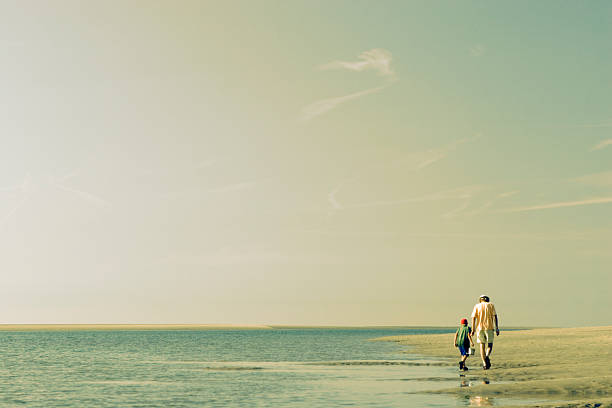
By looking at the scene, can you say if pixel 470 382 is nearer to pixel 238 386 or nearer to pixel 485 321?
pixel 485 321

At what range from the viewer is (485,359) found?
30.5 metres

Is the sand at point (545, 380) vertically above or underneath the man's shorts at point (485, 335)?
underneath

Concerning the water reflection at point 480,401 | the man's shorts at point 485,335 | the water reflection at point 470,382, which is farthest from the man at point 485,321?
the water reflection at point 480,401

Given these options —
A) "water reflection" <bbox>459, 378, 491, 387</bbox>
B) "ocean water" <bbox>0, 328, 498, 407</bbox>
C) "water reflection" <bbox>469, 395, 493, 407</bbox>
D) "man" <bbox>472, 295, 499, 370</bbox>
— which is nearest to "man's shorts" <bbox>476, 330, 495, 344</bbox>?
"man" <bbox>472, 295, 499, 370</bbox>

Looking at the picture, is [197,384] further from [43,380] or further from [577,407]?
[577,407]

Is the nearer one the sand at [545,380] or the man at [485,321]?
the sand at [545,380]

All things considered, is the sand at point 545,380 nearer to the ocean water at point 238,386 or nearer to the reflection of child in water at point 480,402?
the reflection of child in water at point 480,402

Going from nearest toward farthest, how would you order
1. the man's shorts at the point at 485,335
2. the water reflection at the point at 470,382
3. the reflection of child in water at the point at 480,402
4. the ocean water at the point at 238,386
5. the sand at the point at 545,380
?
the reflection of child in water at the point at 480,402, the sand at the point at 545,380, the ocean water at the point at 238,386, the water reflection at the point at 470,382, the man's shorts at the point at 485,335

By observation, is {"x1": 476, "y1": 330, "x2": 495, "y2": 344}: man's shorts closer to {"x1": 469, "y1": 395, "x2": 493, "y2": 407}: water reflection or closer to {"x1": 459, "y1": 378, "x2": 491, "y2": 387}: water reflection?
{"x1": 459, "y1": 378, "x2": 491, "y2": 387}: water reflection

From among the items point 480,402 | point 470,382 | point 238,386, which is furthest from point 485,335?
point 238,386

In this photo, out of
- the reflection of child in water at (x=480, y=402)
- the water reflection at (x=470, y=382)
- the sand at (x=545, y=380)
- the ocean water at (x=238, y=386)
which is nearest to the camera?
the reflection of child in water at (x=480, y=402)

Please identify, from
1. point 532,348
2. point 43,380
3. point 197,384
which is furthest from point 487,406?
point 532,348

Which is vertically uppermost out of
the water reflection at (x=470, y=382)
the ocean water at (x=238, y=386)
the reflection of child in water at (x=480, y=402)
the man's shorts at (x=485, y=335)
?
the man's shorts at (x=485, y=335)

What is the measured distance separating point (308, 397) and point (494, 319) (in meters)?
10.6
